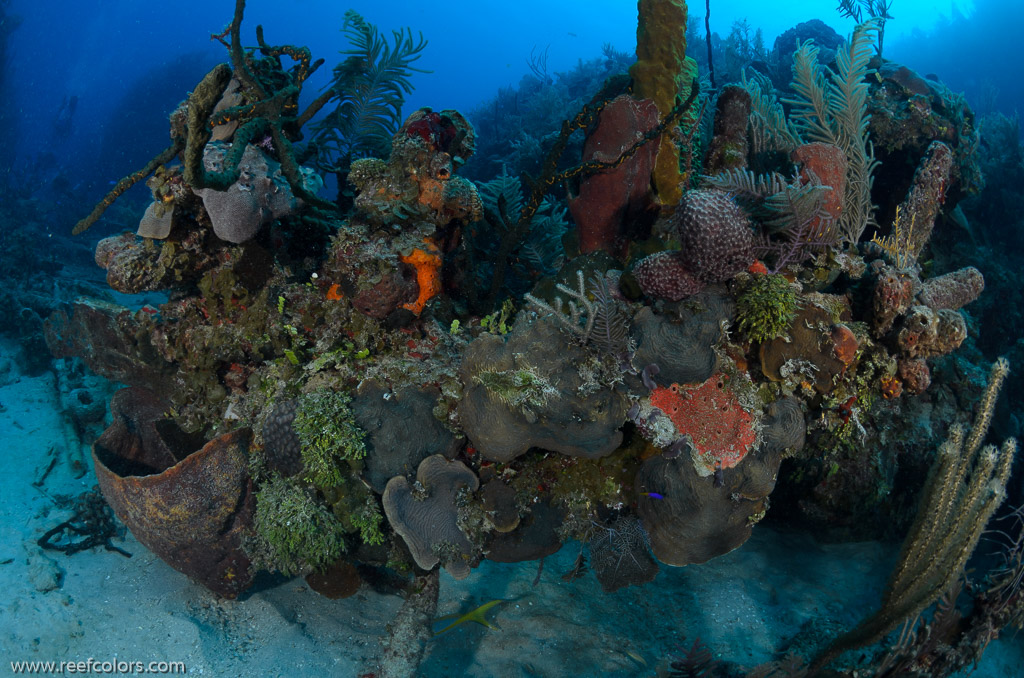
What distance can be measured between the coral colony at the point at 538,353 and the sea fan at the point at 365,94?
1.07 meters

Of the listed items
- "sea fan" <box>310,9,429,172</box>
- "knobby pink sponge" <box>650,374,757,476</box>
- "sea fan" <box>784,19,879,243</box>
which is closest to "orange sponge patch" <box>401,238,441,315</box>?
"knobby pink sponge" <box>650,374,757,476</box>

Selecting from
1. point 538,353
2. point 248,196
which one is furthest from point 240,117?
point 538,353

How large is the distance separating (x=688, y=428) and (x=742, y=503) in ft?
2.32

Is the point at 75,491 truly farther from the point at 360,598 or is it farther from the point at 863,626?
the point at 863,626

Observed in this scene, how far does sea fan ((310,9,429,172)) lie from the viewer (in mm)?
5812

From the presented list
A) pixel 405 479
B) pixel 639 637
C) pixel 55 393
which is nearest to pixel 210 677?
pixel 405 479

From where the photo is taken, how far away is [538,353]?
3.08m

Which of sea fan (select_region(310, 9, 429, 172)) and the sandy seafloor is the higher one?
sea fan (select_region(310, 9, 429, 172))

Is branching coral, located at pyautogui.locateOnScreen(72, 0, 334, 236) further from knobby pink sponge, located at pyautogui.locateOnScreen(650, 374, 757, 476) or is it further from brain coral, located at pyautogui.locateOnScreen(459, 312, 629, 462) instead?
knobby pink sponge, located at pyautogui.locateOnScreen(650, 374, 757, 476)

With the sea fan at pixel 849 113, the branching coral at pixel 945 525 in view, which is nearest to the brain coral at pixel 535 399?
the branching coral at pixel 945 525

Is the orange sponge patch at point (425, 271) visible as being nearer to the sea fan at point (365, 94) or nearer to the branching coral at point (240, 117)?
the branching coral at point (240, 117)

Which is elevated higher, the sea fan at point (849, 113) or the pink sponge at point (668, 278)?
the sea fan at point (849, 113)

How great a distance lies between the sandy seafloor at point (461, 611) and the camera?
12.3 ft

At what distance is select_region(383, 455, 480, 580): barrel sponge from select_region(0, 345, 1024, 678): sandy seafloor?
133cm
